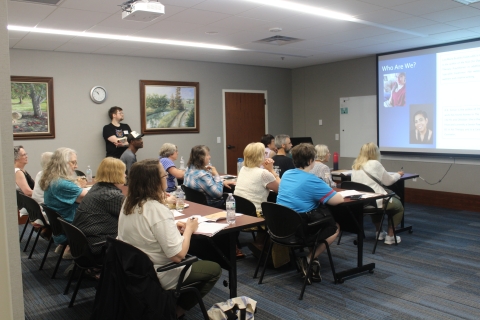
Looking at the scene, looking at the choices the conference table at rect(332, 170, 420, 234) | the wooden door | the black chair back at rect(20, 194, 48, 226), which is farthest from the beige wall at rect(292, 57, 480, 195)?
the black chair back at rect(20, 194, 48, 226)

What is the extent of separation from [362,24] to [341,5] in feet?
3.23

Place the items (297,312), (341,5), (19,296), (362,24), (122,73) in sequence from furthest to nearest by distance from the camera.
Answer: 1. (122,73)
2. (362,24)
3. (341,5)
4. (297,312)
5. (19,296)

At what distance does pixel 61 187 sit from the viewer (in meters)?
3.72

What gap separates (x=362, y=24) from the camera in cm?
525

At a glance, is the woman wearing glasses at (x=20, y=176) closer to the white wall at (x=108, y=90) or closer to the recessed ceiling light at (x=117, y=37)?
the recessed ceiling light at (x=117, y=37)

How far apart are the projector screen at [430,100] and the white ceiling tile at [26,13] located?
552cm

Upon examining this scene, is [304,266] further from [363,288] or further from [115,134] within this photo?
[115,134]

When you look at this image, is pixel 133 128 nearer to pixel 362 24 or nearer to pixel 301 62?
pixel 301 62

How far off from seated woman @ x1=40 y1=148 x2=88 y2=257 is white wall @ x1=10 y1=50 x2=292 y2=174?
3.03 meters

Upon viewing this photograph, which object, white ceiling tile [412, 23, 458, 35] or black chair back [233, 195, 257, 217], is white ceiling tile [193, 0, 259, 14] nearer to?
black chair back [233, 195, 257, 217]

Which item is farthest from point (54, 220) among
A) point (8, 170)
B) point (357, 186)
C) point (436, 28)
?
point (436, 28)

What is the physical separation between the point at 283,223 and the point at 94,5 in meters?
2.80

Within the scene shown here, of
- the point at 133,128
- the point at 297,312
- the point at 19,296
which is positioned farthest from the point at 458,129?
the point at 19,296

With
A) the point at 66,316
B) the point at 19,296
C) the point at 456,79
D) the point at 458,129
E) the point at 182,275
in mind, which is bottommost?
the point at 66,316
